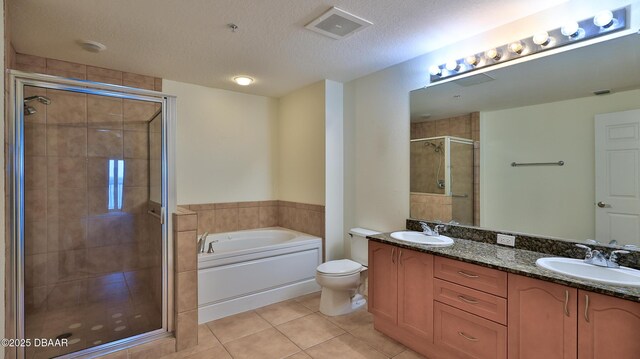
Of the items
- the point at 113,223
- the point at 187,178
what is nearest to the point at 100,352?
the point at 113,223

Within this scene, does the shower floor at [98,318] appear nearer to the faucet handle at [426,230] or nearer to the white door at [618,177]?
the faucet handle at [426,230]

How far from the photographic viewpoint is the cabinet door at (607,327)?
1288mm

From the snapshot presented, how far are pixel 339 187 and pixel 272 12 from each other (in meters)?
2.05

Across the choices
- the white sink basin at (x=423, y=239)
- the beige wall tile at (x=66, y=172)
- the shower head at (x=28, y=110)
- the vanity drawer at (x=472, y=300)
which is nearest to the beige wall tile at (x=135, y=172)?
the beige wall tile at (x=66, y=172)

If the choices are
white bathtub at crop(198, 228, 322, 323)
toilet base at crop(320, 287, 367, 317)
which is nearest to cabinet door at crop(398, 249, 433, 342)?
toilet base at crop(320, 287, 367, 317)

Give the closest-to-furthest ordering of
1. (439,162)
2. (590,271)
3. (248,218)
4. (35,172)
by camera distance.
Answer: (590,271), (35,172), (439,162), (248,218)

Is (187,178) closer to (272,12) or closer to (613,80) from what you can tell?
(272,12)

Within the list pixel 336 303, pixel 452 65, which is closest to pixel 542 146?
pixel 452 65

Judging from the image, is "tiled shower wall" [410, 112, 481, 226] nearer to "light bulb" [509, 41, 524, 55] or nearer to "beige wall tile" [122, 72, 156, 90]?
"light bulb" [509, 41, 524, 55]

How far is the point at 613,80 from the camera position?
177cm

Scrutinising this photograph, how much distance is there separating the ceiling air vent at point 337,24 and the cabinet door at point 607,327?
2004 millimetres

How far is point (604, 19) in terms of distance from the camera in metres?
1.72

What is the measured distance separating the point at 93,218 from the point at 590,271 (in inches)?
147

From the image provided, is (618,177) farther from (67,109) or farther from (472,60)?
(67,109)
